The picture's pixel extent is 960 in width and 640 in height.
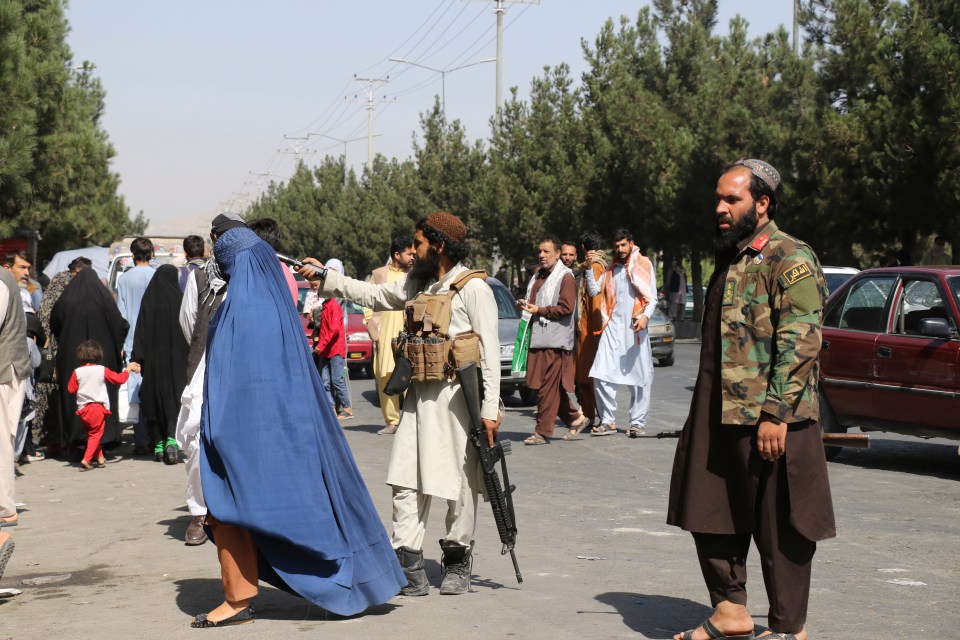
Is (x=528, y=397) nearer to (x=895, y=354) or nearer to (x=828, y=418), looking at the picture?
(x=828, y=418)

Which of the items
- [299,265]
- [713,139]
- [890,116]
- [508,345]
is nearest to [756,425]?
[299,265]

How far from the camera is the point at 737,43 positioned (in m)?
36.8

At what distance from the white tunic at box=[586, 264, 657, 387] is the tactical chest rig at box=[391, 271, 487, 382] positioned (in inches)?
264

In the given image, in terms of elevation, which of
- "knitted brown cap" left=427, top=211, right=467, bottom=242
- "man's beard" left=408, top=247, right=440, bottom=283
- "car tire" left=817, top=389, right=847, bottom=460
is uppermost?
"knitted brown cap" left=427, top=211, right=467, bottom=242

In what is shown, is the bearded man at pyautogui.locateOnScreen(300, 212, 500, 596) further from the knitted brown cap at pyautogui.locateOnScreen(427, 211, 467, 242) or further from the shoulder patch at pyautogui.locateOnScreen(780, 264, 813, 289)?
the shoulder patch at pyautogui.locateOnScreen(780, 264, 813, 289)

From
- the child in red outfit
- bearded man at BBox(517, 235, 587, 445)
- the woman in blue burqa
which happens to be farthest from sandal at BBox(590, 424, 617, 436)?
the woman in blue burqa

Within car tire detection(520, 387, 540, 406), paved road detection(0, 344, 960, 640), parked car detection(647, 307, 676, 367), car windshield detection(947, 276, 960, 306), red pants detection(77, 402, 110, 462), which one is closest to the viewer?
paved road detection(0, 344, 960, 640)

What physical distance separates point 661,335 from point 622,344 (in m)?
10.4

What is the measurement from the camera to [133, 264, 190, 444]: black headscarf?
11.9 m

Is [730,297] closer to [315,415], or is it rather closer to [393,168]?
[315,415]

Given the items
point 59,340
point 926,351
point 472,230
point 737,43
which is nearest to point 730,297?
point 926,351

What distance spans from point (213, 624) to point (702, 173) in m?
31.0

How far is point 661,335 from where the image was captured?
929 inches

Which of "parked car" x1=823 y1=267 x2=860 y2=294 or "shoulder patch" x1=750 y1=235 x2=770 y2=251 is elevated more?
"parked car" x1=823 y1=267 x2=860 y2=294
